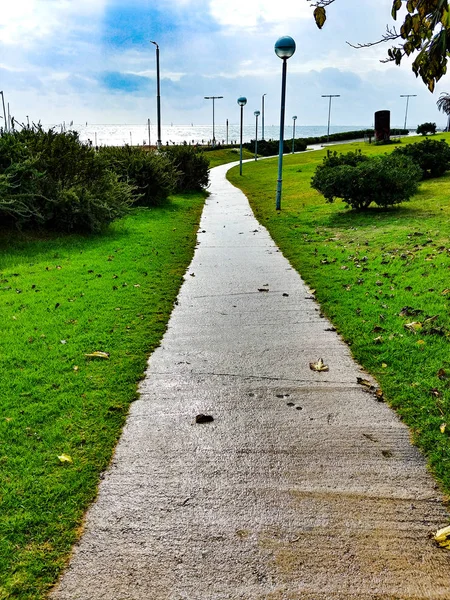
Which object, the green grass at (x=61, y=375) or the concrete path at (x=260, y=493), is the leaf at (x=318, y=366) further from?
the green grass at (x=61, y=375)

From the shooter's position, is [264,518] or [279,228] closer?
[264,518]

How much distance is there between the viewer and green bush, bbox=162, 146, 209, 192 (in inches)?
824

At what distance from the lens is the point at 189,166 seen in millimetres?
20906

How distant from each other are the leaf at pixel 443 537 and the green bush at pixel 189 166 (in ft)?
63.8

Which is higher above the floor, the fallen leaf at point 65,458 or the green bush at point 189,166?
the green bush at point 189,166

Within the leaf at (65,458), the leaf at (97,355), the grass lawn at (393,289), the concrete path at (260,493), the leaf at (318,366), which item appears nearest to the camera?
the concrete path at (260,493)

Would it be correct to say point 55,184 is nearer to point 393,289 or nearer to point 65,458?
point 393,289

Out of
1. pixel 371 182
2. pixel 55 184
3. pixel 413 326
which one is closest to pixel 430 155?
pixel 371 182

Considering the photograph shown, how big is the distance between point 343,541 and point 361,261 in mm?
6426

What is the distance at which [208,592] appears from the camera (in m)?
2.09

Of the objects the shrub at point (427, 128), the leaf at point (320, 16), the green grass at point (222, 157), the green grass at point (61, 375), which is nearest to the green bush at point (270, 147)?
the green grass at point (222, 157)

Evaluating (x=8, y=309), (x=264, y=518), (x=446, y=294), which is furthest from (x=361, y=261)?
(x=264, y=518)

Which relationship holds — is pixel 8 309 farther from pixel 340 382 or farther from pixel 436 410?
pixel 436 410

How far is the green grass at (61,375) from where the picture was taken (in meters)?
2.42
